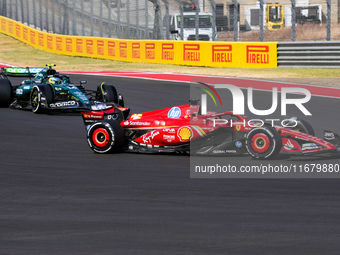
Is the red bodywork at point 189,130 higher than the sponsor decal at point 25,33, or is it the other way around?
the sponsor decal at point 25,33

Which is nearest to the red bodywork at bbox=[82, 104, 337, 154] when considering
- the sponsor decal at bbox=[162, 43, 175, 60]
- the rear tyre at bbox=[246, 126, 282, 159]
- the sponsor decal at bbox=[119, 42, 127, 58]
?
the rear tyre at bbox=[246, 126, 282, 159]

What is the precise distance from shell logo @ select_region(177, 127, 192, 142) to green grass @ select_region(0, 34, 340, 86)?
1103 centimetres

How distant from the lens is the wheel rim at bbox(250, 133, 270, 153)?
8359 millimetres

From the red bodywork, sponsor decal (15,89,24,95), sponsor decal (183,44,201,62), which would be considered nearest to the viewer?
the red bodywork

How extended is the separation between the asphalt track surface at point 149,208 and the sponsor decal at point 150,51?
1767cm

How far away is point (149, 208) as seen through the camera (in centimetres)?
621

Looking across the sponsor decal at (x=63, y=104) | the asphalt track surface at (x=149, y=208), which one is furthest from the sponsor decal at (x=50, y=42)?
the asphalt track surface at (x=149, y=208)

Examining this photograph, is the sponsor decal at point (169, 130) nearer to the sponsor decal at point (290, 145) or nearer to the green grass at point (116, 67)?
the sponsor decal at point (290, 145)

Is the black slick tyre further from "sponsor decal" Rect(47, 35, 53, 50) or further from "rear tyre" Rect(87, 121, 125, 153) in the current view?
"sponsor decal" Rect(47, 35, 53, 50)

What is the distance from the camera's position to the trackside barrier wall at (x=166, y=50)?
23.3 metres

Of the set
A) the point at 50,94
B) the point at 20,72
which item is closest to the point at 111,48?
the point at 20,72

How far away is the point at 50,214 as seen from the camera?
19.7ft

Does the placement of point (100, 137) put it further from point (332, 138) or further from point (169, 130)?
point (332, 138)

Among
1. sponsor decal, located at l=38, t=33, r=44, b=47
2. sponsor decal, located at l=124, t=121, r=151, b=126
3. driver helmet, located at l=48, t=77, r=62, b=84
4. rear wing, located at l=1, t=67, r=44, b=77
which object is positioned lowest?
sponsor decal, located at l=124, t=121, r=151, b=126
